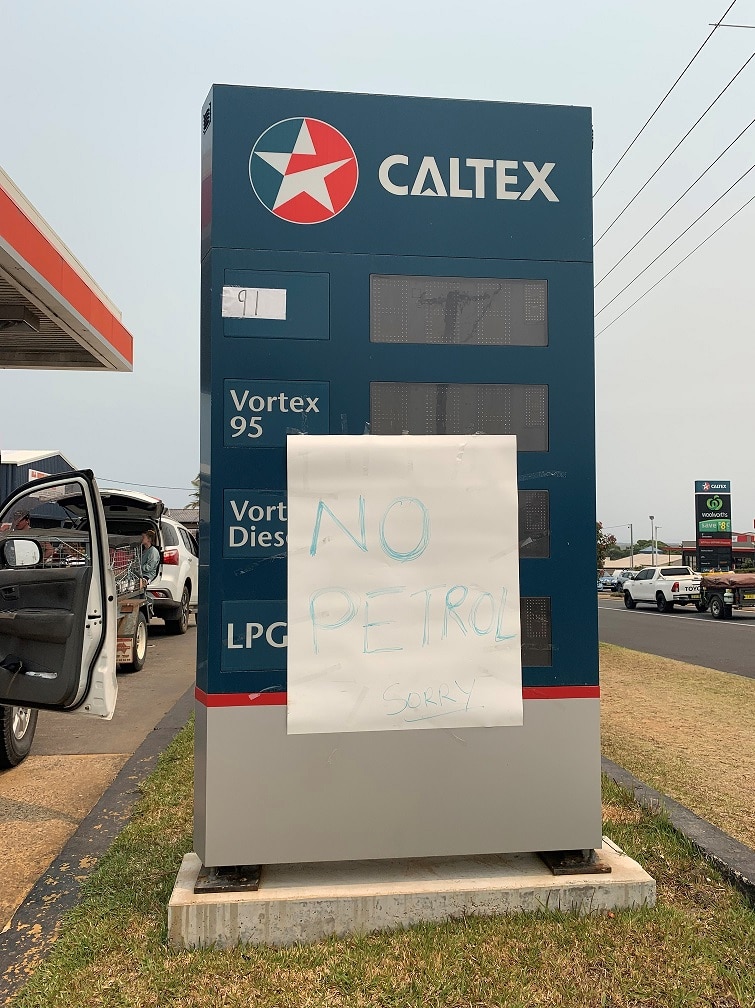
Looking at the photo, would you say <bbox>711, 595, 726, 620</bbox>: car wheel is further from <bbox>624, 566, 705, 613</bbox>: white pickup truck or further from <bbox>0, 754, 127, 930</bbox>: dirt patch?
<bbox>0, 754, 127, 930</bbox>: dirt patch

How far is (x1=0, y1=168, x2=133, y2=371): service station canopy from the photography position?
941 centimetres

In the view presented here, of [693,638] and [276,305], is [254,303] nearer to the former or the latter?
[276,305]

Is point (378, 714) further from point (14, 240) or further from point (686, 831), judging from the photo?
point (14, 240)

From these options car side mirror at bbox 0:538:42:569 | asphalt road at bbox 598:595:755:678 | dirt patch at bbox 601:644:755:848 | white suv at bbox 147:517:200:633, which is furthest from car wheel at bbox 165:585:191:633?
car side mirror at bbox 0:538:42:569

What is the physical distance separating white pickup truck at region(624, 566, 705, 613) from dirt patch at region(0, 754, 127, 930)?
78.2 feet

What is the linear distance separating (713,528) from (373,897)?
3846cm

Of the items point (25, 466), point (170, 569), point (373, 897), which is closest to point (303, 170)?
point (373, 897)

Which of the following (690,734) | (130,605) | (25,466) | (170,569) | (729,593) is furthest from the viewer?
(729,593)

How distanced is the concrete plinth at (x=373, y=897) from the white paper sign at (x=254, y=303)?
234 centimetres

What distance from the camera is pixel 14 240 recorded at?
30.3ft

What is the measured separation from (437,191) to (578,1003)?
125 inches

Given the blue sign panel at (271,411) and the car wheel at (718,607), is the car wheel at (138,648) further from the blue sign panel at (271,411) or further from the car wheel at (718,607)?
the car wheel at (718,607)

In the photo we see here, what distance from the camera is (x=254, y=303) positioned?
3480 millimetres

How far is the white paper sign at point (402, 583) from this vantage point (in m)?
3.39
